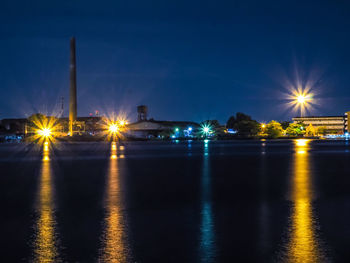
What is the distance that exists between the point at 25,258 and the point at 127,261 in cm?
140

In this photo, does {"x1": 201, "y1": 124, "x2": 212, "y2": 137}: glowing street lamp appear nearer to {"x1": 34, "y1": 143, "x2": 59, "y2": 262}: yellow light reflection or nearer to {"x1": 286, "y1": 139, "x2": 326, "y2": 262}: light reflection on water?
{"x1": 286, "y1": 139, "x2": 326, "y2": 262}: light reflection on water

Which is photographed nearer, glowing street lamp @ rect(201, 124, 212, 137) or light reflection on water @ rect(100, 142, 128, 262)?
→ light reflection on water @ rect(100, 142, 128, 262)

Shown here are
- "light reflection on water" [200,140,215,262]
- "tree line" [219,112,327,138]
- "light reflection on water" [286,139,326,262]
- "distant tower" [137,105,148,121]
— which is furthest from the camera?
"distant tower" [137,105,148,121]

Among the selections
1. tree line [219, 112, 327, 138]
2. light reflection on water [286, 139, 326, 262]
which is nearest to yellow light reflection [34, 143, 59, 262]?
light reflection on water [286, 139, 326, 262]

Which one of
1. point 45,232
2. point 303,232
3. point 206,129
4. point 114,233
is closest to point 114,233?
point 114,233

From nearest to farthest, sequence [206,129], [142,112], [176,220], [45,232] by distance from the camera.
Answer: [45,232] < [176,220] < [142,112] < [206,129]

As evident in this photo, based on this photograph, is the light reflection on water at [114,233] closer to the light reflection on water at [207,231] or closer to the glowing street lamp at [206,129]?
the light reflection on water at [207,231]

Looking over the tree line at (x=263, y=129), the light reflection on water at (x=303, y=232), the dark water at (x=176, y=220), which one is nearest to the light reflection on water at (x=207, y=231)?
the dark water at (x=176, y=220)

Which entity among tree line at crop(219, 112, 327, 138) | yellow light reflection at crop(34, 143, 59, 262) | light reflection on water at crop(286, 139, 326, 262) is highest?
tree line at crop(219, 112, 327, 138)

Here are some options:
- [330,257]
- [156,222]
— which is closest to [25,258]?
[156,222]

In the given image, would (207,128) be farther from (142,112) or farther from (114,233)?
(114,233)

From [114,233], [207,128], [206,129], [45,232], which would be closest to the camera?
[114,233]

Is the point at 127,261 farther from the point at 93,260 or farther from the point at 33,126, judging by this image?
the point at 33,126

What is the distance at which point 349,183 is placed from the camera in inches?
552
